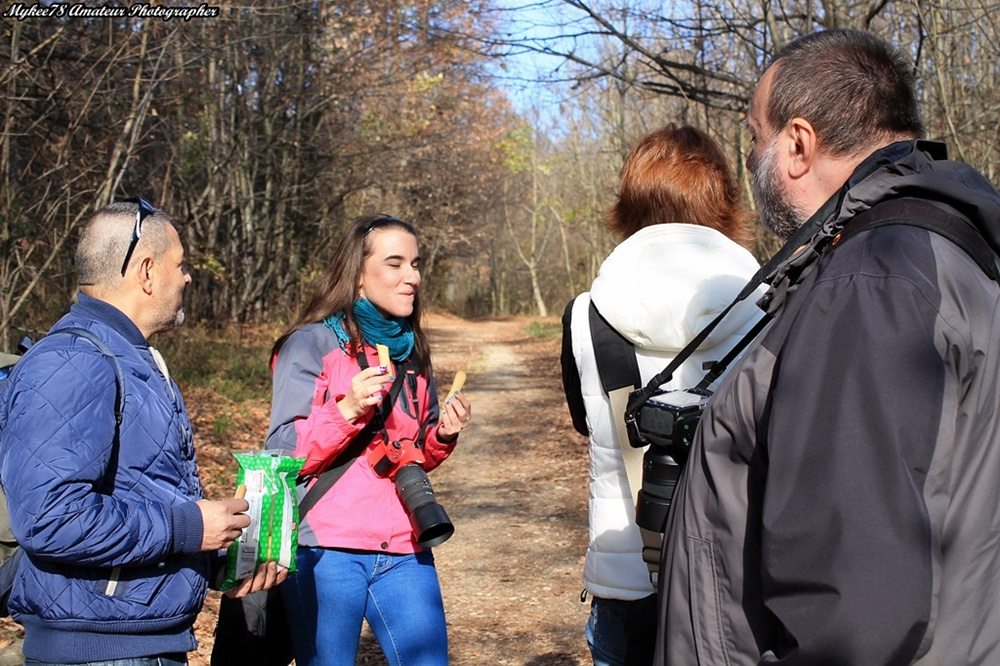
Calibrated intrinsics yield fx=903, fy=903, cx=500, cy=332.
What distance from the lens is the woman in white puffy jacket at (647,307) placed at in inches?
99.3

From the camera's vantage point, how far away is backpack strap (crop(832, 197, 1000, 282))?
61.3 inches

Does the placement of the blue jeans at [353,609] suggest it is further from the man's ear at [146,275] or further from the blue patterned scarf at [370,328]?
the man's ear at [146,275]

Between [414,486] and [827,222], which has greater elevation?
[827,222]

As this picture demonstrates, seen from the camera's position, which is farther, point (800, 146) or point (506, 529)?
point (506, 529)

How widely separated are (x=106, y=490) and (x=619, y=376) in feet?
4.67

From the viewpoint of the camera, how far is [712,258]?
2605mm

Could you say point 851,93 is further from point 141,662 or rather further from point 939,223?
point 141,662

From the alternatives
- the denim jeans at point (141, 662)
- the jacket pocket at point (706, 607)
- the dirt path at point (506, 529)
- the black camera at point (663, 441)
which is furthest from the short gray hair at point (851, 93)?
Answer: the dirt path at point (506, 529)

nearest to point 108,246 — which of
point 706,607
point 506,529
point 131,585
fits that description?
point 131,585

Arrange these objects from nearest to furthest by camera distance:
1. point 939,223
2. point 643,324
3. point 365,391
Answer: point 939,223 → point 643,324 → point 365,391

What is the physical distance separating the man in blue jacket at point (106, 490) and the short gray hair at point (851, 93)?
6.02 ft

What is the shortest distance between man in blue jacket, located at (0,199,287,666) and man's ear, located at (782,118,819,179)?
1750 millimetres

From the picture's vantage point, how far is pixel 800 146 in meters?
1.88

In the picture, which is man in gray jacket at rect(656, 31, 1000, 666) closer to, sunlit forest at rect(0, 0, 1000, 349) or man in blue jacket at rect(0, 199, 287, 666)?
man in blue jacket at rect(0, 199, 287, 666)
